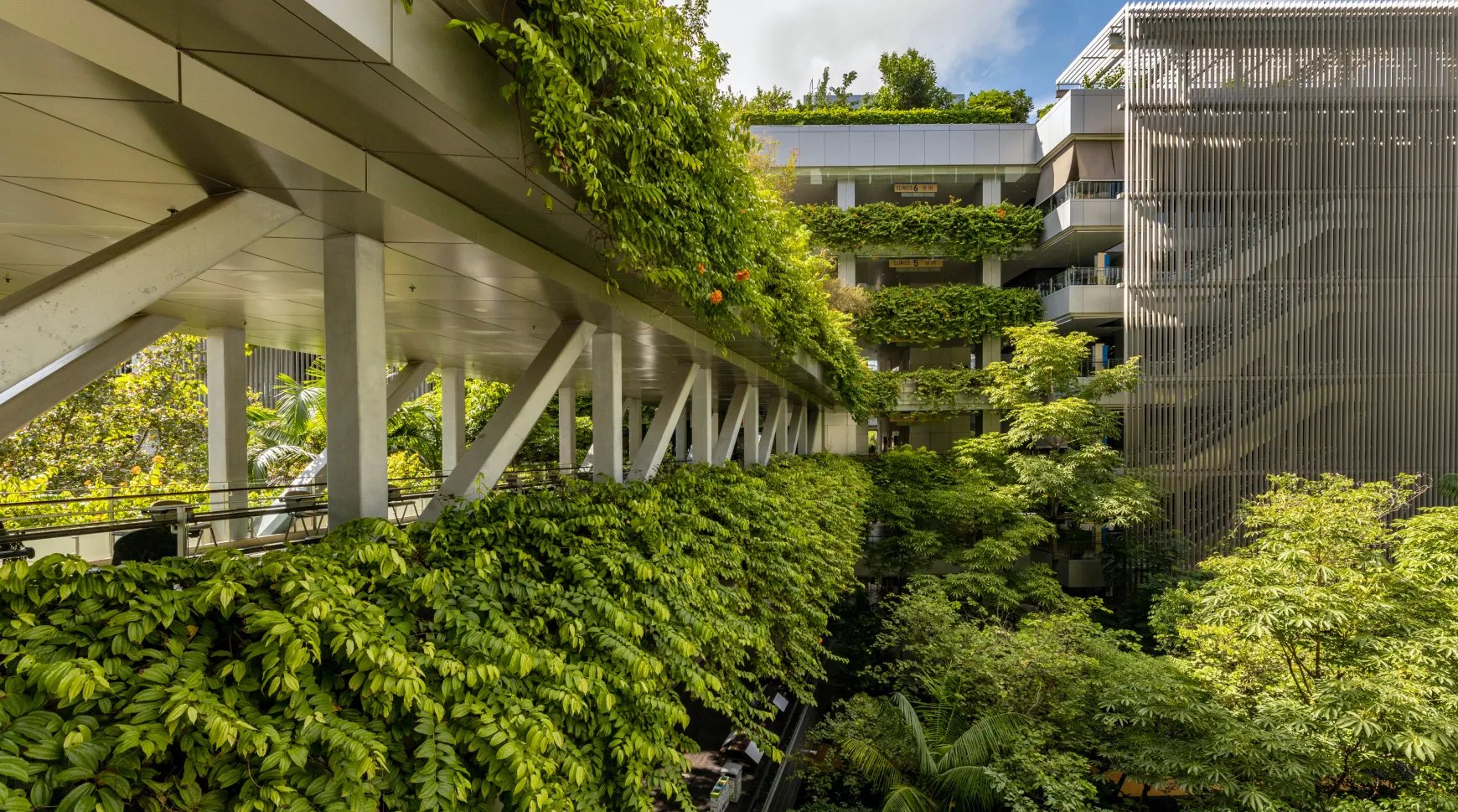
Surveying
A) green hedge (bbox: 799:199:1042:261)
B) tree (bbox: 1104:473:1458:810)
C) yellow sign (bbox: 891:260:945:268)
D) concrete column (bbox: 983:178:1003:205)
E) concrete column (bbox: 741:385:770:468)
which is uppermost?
concrete column (bbox: 983:178:1003:205)

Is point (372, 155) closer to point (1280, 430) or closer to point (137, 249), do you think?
point (137, 249)

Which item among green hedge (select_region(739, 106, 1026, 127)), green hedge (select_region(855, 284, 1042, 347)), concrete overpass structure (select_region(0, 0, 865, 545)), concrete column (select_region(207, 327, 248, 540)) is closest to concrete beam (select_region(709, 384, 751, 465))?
concrete overpass structure (select_region(0, 0, 865, 545))

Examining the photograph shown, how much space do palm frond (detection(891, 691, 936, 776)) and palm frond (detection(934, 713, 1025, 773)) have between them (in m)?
0.13

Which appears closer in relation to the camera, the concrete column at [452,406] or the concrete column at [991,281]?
the concrete column at [452,406]

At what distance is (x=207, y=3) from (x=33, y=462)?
1329 centimetres

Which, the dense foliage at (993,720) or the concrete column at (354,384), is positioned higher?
the concrete column at (354,384)

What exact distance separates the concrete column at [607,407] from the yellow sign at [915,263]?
23762 millimetres

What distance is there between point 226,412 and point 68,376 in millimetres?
1776

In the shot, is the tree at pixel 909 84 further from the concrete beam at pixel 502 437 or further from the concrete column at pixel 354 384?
the concrete column at pixel 354 384

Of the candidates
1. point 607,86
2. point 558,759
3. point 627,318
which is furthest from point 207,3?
point 627,318

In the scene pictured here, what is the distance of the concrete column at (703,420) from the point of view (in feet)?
34.8

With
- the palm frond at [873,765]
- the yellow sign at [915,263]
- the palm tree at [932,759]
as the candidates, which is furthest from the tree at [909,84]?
the palm frond at [873,765]

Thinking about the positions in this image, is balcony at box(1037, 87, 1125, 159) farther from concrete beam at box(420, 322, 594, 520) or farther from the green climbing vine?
concrete beam at box(420, 322, 594, 520)

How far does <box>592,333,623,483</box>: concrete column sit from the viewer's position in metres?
7.41
